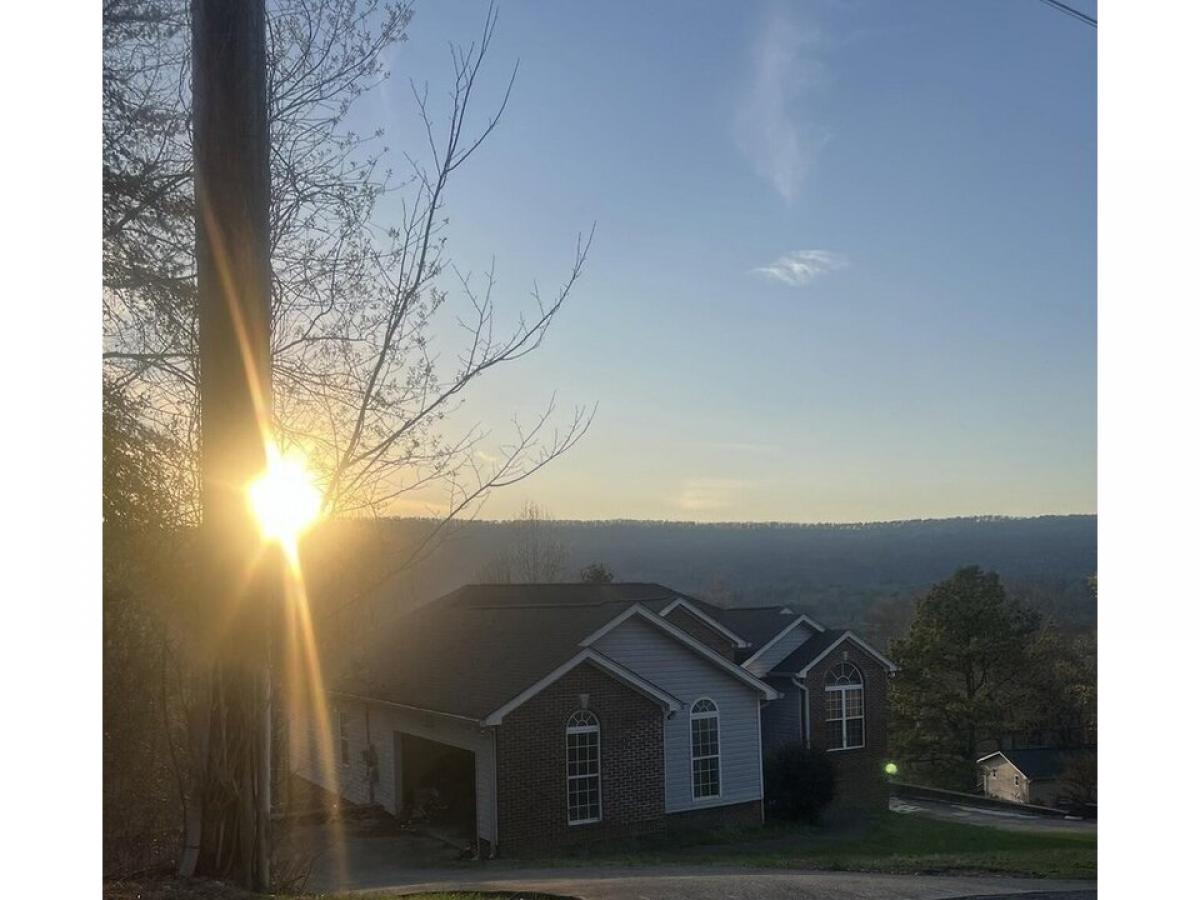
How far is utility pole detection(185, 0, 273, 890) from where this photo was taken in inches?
126

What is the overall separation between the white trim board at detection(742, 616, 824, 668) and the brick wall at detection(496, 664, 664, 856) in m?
0.29

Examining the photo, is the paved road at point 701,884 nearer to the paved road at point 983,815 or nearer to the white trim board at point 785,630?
the paved road at point 983,815

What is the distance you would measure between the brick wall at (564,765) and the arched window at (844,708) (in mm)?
457

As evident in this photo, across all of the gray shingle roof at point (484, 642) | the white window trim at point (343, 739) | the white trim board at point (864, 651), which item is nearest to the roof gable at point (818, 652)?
the white trim board at point (864, 651)

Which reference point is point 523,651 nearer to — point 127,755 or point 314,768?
point 314,768

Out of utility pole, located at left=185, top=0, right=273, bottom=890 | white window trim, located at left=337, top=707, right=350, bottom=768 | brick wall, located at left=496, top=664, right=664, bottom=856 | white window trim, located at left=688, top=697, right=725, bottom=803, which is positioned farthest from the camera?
utility pole, located at left=185, top=0, right=273, bottom=890

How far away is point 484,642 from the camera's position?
9.26ft

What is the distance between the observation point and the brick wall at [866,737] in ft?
9.14

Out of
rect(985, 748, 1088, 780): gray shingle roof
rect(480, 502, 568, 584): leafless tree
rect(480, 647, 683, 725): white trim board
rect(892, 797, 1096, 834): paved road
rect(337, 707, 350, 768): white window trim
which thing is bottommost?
rect(892, 797, 1096, 834): paved road

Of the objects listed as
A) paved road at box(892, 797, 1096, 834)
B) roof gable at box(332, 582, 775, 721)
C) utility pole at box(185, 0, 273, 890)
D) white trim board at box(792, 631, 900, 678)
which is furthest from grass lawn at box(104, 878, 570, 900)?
paved road at box(892, 797, 1096, 834)

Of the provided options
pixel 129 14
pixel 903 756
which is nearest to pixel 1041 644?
pixel 903 756

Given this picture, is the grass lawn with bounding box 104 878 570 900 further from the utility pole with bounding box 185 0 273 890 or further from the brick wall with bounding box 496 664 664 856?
the brick wall with bounding box 496 664 664 856

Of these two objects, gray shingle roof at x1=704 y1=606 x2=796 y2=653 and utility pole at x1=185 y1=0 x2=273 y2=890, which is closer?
gray shingle roof at x1=704 y1=606 x2=796 y2=653

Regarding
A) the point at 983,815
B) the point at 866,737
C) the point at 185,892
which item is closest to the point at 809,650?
the point at 866,737
